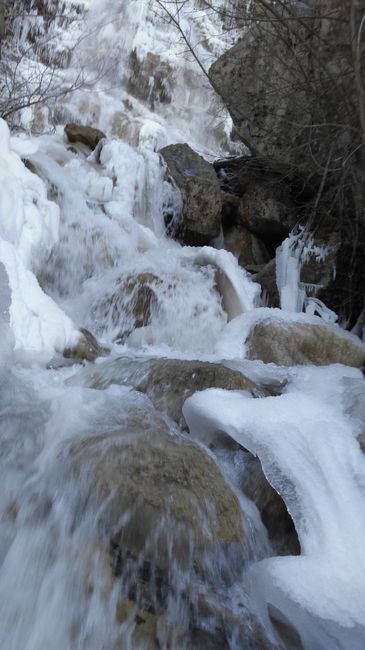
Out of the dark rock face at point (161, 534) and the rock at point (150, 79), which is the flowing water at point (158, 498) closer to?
the dark rock face at point (161, 534)

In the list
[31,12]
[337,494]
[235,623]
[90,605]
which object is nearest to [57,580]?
[90,605]

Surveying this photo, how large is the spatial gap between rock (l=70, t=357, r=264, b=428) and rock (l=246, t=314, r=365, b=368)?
1.03 m

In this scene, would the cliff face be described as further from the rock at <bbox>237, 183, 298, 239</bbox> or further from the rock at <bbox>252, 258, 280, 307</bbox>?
the rock at <bbox>252, 258, 280, 307</bbox>

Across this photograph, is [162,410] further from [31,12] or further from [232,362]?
[31,12]

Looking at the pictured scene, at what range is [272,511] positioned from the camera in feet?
5.82

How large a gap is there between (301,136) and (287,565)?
17.9 ft

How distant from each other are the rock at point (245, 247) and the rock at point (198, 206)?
248mm

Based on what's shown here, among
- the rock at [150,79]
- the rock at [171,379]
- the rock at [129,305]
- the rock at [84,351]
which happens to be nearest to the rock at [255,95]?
the rock at [129,305]

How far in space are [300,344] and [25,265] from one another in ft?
6.56

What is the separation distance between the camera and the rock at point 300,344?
374cm

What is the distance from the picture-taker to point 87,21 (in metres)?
12.8

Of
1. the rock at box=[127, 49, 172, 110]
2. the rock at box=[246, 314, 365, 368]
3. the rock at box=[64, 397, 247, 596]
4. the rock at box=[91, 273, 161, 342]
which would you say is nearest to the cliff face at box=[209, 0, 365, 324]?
the rock at box=[246, 314, 365, 368]

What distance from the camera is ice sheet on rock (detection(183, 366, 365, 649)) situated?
1.34 metres

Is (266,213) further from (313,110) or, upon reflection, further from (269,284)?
(313,110)
